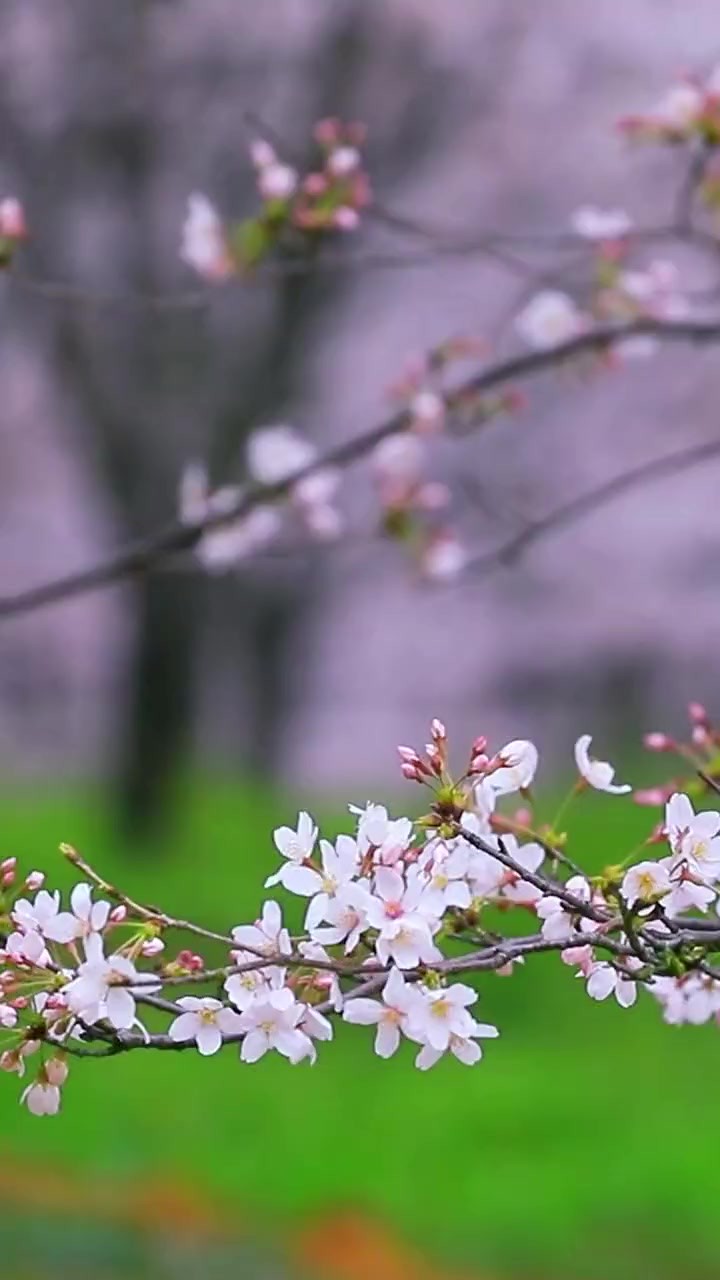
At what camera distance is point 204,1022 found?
1.54m

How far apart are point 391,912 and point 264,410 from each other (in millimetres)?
9455

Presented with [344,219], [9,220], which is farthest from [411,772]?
[344,219]

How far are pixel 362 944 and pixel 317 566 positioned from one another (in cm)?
1262

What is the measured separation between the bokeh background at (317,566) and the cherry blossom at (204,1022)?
6.62 feet

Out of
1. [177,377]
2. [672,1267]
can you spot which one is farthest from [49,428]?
[672,1267]

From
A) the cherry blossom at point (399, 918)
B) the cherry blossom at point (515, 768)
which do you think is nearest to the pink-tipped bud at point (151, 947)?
the cherry blossom at point (399, 918)

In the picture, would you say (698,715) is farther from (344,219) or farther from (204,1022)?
(344,219)

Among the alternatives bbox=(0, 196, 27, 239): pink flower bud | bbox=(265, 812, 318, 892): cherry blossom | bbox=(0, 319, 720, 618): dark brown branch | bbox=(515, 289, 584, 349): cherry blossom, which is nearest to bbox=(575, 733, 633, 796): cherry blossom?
bbox=(265, 812, 318, 892): cherry blossom

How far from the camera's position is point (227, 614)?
1672 cm

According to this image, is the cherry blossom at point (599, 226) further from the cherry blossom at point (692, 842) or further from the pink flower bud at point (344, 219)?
the cherry blossom at point (692, 842)

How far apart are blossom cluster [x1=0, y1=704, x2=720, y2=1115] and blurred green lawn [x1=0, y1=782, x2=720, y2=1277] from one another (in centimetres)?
336

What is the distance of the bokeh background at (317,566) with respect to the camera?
5.06 meters

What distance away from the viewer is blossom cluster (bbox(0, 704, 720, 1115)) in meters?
1.49

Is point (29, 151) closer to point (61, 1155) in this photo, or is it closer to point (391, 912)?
point (61, 1155)
